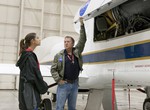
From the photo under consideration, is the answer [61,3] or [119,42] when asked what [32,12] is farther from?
[119,42]

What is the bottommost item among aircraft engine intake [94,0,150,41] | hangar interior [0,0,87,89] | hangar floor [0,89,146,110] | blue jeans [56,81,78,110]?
hangar floor [0,89,146,110]

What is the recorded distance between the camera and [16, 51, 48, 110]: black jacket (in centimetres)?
287

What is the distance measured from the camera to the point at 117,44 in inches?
146

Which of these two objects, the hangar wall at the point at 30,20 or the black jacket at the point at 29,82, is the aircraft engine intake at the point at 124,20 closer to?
the black jacket at the point at 29,82

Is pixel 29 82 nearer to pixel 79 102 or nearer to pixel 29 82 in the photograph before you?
pixel 29 82

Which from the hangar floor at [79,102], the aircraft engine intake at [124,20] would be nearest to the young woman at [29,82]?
the aircraft engine intake at [124,20]

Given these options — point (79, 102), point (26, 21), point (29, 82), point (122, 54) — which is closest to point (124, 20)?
point (122, 54)

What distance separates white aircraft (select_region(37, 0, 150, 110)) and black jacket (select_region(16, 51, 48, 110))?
3.83ft

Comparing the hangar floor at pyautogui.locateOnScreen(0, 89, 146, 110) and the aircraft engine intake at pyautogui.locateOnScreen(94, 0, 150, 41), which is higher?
the aircraft engine intake at pyautogui.locateOnScreen(94, 0, 150, 41)

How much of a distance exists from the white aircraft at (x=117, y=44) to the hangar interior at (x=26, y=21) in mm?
10202

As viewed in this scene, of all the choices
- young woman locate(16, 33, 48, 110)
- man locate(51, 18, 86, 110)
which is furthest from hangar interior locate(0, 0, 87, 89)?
young woman locate(16, 33, 48, 110)

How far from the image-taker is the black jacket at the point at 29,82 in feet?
9.43

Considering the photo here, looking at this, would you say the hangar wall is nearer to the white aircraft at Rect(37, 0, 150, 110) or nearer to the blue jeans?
the white aircraft at Rect(37, 0, 150, 110)

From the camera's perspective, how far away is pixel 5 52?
46.4 feet
